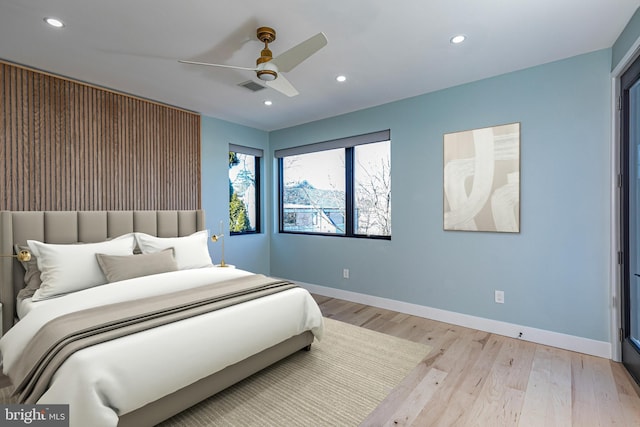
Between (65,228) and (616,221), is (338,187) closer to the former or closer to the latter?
(616,221)

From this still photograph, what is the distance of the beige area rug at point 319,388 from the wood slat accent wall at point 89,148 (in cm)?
250

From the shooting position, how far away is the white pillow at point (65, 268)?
7.74ft

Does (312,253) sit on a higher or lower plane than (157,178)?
lower

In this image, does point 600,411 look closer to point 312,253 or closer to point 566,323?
point 566,323

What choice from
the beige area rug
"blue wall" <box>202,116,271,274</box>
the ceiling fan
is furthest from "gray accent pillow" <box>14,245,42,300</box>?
the ceiling fan

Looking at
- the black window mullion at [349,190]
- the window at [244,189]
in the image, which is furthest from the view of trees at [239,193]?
the black window mullion at [349,190]

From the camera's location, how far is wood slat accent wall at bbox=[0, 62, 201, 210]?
2756mm

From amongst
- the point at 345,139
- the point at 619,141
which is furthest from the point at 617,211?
the point at 345,139

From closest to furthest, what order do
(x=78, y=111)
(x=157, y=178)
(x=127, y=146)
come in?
(x=78, y=111) < (x=127, y=146) < (x=157, y=178)

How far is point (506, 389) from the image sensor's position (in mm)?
2131

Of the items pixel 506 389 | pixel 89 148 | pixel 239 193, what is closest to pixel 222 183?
pixel 239 193

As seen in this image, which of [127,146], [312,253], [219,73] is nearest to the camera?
[219,73]

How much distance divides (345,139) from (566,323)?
3110mm

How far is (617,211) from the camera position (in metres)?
2.45
